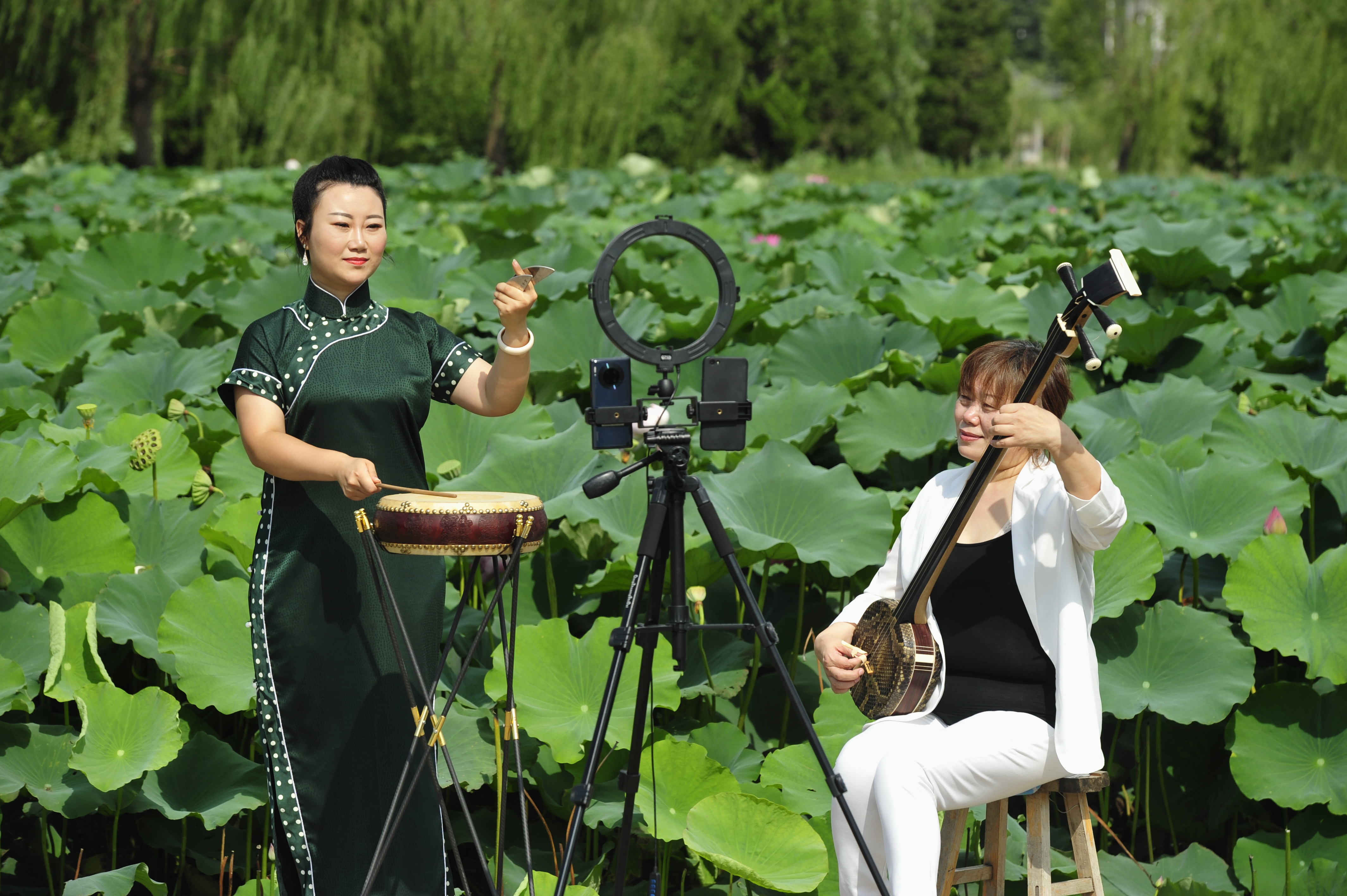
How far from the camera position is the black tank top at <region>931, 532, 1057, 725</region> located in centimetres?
163

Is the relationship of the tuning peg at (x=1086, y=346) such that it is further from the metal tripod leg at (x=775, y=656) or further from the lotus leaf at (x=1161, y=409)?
the lotus leaf at (x=1161, y=409)

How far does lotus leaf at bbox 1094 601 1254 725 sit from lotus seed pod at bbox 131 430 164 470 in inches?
78.0

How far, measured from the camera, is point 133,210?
6.86 m

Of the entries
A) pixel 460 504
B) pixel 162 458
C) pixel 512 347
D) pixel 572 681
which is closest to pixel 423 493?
pixel 460 504

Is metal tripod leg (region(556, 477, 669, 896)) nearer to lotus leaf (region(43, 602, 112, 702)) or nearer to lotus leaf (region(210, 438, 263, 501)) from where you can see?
lotus leaf (region(43, 602, 112, 702))

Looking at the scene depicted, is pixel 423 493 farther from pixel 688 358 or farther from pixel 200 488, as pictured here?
pixel 200 488

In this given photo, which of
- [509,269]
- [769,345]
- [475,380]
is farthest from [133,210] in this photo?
[475,380]

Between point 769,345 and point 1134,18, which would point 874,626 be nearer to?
point 769,345

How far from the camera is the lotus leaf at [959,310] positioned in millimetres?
3703

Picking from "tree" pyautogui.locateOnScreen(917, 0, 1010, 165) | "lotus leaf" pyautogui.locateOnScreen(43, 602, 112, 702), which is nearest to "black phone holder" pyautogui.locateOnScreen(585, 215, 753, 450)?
"lotus leaf" pyautogui.locateOnScreen(43, 602, 112, 702)

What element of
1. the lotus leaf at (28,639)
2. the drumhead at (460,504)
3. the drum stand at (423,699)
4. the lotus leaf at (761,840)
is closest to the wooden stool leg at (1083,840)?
the lotus leaf at (761,840)

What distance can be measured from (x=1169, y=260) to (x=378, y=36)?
9981 millimetres

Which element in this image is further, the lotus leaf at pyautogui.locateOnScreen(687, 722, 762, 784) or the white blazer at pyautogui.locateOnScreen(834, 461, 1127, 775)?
the lotus leaf at pyautogui.locateOnScreen(687, 722, 762, 784)

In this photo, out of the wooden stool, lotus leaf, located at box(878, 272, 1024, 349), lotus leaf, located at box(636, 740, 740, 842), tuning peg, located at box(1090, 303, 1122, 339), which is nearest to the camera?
tuning peg, located at box(1090, 303, 1122, 339)
